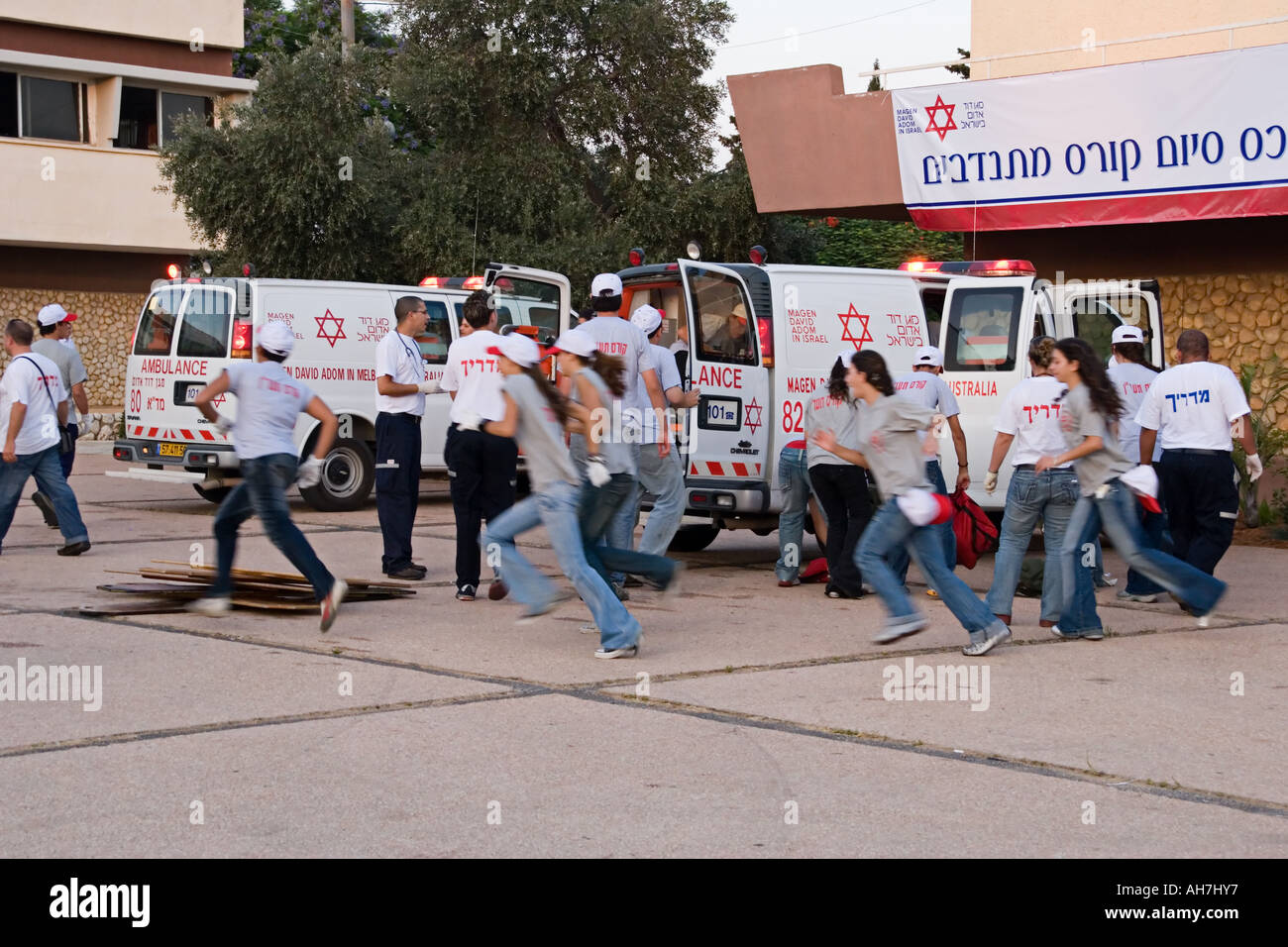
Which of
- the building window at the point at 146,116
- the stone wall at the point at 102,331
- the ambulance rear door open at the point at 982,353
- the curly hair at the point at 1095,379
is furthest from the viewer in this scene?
the building window at the point at 146,116

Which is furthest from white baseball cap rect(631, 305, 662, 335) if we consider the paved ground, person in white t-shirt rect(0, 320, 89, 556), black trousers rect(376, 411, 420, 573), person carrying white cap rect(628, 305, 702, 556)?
person in white t-shirt rect(0, 320, 89, 556)

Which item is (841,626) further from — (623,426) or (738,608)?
(623,426)

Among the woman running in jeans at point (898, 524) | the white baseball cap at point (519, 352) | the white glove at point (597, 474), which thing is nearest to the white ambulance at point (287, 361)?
the white baseball cap at point (519, 352)

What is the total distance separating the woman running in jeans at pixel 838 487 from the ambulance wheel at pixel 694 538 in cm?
275

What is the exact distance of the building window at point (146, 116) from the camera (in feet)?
103

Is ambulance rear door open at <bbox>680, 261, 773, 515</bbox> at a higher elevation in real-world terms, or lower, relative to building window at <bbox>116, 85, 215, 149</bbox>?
lower

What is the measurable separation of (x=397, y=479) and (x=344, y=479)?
5367mm

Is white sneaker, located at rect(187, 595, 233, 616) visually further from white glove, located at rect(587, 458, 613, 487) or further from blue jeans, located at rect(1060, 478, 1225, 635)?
blue jeans, located at rect(1060, 478, 1225, 635)

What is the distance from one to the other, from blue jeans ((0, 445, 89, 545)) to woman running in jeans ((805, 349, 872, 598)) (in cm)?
555

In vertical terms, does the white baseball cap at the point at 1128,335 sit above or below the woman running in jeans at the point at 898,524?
above

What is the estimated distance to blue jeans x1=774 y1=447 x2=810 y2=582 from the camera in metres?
10.7

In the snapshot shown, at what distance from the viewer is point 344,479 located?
15.8m

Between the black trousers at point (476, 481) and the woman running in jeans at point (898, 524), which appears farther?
the black trousers at point (476, 481)

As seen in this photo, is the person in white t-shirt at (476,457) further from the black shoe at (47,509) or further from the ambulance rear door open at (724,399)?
the black shoe at (47,509)
